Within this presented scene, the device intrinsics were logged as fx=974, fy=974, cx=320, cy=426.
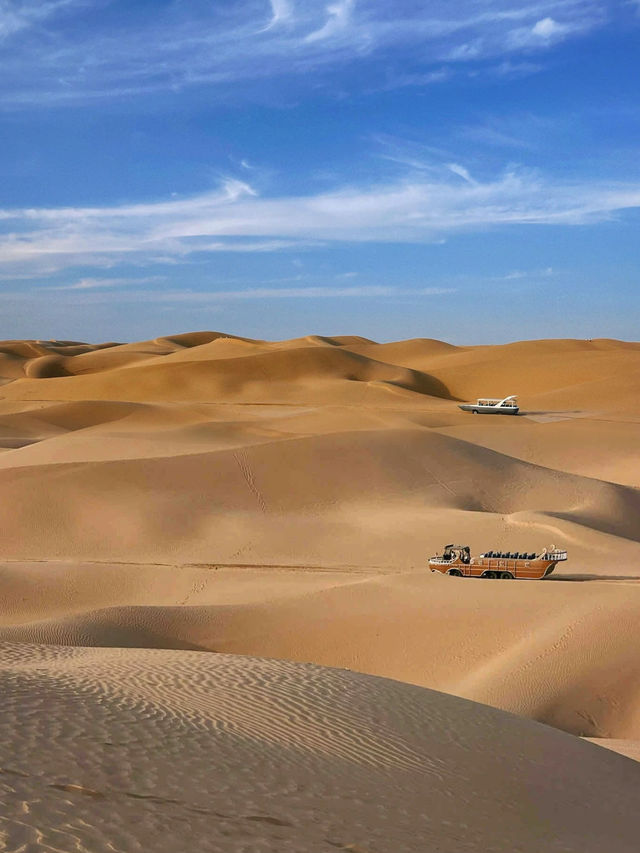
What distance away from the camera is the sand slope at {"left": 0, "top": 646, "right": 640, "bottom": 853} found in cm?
526

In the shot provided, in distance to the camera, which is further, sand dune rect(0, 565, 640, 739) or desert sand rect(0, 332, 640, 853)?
sand dune rect(0, 565, 640, 739)

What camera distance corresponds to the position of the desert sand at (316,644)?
19.2 ft

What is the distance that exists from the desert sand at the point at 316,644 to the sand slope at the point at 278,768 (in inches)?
0.9

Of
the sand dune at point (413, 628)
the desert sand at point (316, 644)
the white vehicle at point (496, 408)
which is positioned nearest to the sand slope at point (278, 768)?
the desert sand at point (316, 644)

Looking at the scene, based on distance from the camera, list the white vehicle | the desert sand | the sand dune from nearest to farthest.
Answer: the desert sand, the sand dune, the white vehicle

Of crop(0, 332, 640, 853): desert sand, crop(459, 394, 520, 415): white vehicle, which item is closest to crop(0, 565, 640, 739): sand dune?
crop(0, 332, 640, 853): desert sand

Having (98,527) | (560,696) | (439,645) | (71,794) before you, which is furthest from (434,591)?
(71,794)

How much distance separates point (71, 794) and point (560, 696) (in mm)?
8754

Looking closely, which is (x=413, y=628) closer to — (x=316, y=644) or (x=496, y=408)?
(x=316, y=644)

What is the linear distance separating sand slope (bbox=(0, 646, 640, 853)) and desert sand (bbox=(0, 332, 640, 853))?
24 millimetres

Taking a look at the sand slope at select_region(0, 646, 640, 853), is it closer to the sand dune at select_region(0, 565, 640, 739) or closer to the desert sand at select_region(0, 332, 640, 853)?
the desert sand at select_region(0, 332, 640, 853)

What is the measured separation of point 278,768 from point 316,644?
8.75m

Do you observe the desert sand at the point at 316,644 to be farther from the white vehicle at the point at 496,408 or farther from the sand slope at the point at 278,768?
the white vehicle at the point at 496,408

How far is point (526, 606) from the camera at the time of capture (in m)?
15.7
